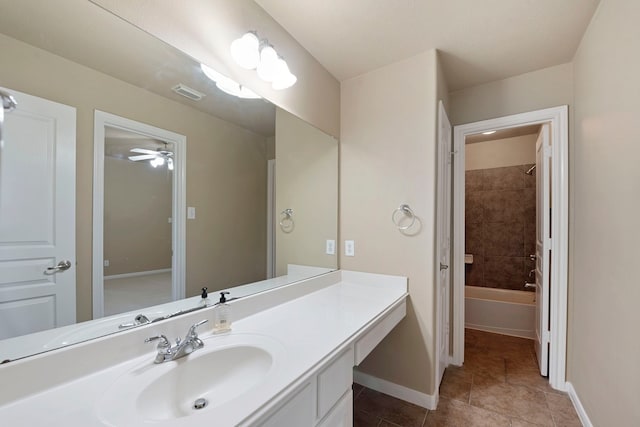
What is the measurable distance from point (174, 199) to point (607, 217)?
6.85 feet

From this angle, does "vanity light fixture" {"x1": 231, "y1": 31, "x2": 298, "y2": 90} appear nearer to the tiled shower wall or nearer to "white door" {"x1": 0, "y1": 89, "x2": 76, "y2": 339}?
"white door" {"x1": 0, "y1": 89, "x2": 76, "y2": 339}

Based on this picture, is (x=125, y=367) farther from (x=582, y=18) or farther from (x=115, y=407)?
(x=582, y=18)

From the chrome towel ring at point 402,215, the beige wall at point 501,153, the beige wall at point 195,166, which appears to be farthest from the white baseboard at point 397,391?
the beige wall at point 501,153

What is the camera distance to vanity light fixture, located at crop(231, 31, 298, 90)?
1259mm

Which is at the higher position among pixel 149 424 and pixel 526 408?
pixel 149 424

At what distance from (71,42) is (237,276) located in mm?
1081

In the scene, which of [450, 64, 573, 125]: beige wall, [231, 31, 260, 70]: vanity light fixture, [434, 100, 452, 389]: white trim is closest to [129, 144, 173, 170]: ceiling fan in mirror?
[231, 31, 260, 70]: vanity light fixture

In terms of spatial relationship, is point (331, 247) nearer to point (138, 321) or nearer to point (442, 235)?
point (442, 235)

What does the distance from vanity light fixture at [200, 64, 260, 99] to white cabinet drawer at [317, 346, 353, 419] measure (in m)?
1.29

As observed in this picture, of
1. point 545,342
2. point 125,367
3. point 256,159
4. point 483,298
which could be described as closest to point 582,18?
point 256,159

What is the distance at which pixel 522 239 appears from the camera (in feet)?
11.3

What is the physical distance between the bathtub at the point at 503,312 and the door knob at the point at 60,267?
347cm

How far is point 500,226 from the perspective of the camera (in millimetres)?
3578

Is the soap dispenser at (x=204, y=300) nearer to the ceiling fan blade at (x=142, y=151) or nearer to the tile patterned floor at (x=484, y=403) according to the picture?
the ceiling fan blade at (x=142, y=151)
